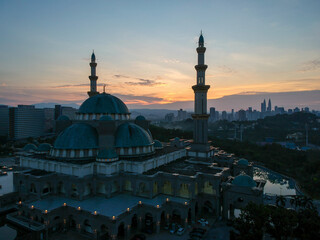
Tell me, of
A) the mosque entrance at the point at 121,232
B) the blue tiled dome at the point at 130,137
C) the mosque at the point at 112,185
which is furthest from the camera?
the blue tiled dome at the point at 130,137

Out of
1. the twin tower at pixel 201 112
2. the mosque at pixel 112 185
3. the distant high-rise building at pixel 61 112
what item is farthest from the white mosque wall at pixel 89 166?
the distant high-rise building at pixel 61 112

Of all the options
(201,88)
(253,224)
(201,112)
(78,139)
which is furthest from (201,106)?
(253,224)

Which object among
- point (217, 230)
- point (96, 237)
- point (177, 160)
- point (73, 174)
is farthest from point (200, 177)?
point (73, 174)

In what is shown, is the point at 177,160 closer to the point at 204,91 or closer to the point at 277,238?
the point at 204,91

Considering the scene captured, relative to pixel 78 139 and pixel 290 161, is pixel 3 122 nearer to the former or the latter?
pixel 78 139

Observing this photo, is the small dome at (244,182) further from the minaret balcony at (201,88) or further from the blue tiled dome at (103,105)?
the blue tiled dome at (103,105)
